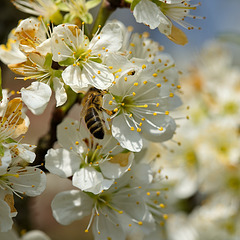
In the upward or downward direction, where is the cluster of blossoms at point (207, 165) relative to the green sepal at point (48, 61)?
downward

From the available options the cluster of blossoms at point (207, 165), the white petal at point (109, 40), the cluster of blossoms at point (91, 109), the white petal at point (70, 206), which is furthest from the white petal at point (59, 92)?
the cluster of blossoms at point (207, 165)

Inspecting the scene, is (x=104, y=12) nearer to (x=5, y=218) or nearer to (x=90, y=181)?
(x=90, y=181)

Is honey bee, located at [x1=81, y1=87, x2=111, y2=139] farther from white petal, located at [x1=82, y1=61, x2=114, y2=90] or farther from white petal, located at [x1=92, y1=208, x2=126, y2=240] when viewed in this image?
white petal, located at [x1=92, y1=208, x2=126, y2=240]

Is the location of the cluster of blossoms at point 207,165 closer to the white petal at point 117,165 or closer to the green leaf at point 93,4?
the white petal at point 117,165

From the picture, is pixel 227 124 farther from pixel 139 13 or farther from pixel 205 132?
pixel 139 13

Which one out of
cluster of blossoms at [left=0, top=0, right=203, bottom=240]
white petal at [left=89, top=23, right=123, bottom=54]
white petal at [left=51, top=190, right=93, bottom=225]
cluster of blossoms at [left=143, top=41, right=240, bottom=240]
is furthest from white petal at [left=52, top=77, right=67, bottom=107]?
cluster of blossoms at [left=143, top=41, right=240, bottom=240]
